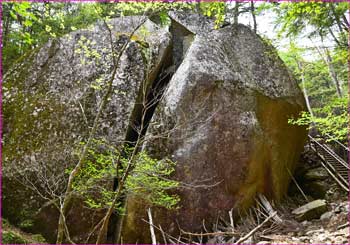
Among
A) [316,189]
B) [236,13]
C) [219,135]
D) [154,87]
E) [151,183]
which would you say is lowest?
[316,189]

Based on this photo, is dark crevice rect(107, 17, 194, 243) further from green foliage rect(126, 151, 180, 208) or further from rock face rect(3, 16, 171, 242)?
green foliage rect(126, 151, 180, 208)

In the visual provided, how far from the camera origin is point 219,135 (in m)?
7.59

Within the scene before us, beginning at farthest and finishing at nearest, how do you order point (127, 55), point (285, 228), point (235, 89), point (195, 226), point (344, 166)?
point (344, 166) < point (127, 55) < point (235, 89) < point (195, 226) < point (285, 228)

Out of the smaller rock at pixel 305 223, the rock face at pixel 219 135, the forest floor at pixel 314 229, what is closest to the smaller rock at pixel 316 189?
the forest floor at pixel 314 229

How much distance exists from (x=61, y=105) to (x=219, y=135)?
4.51m

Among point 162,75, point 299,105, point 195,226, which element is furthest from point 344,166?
point 162,75

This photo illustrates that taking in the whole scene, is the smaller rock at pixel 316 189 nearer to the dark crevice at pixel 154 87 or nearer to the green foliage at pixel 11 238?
the dark crevice at pixel 154 87

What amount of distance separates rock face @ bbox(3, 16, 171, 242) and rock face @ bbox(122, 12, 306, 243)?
1.20m

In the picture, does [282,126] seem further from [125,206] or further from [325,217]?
[125,206]

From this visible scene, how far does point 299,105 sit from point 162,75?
→ 4.40 m

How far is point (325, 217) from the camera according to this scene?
6.97 m

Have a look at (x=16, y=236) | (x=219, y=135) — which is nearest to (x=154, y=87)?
(x=219, y=135)

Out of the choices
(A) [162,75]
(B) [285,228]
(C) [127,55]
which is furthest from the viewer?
(A) [162,75]

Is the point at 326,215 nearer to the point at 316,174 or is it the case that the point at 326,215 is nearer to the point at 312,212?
the point at 312,212
